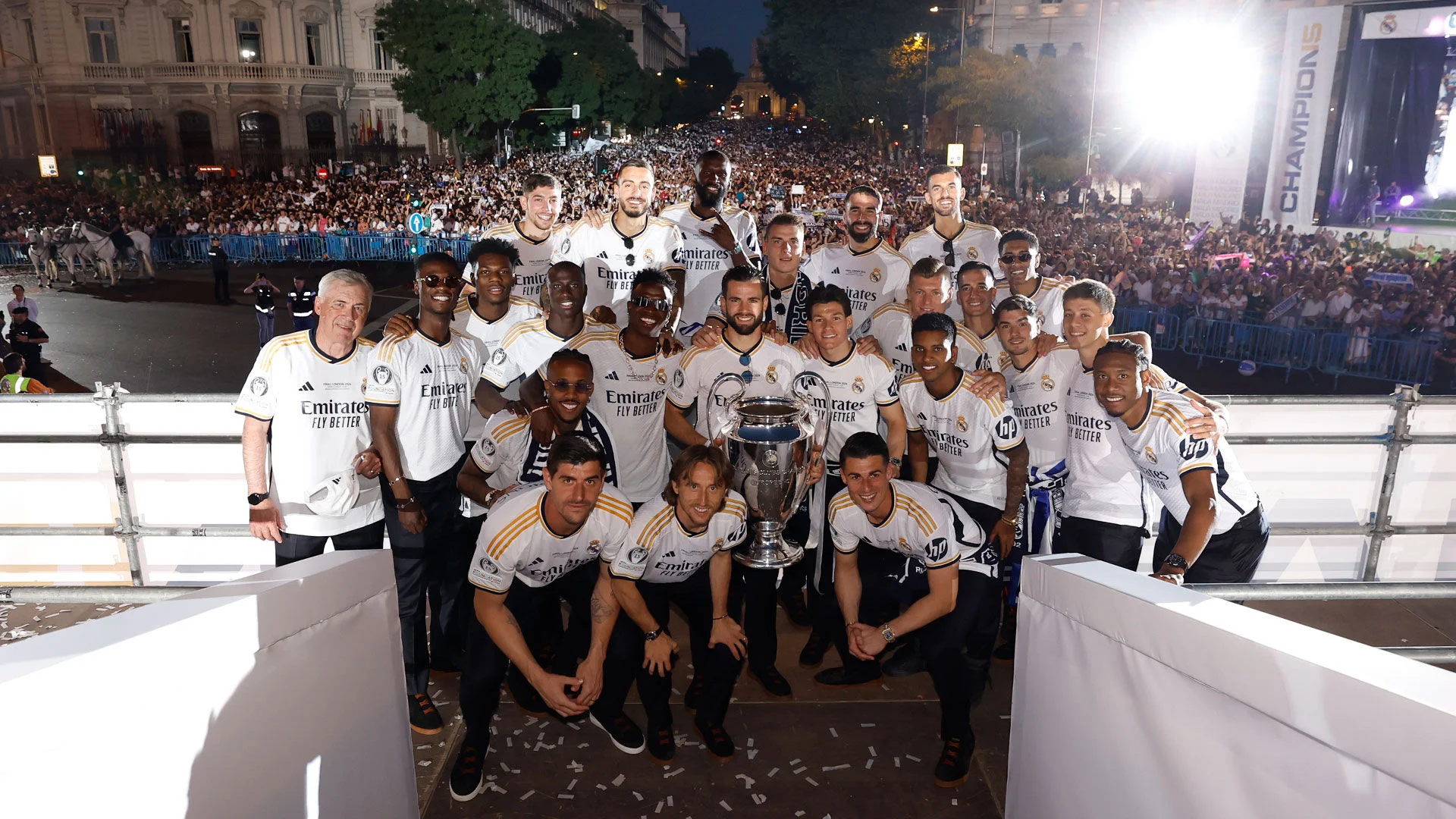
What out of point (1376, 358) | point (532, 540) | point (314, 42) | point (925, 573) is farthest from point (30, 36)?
point (925, 573)

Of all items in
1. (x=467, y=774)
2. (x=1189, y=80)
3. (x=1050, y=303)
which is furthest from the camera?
(x=1189, y=80)

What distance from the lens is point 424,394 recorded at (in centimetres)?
471

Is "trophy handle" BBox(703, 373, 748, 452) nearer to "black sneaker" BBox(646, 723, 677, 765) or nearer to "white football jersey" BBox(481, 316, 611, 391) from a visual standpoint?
"white football jersey" BBox(481, 316, 611, 391)

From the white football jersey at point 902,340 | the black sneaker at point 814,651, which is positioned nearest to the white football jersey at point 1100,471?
the white football jersey at point 902,340

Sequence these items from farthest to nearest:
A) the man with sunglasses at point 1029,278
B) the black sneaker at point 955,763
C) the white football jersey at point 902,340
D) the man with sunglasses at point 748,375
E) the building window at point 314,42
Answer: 1. the building window at point 314,42
2. the man with sunglasses at point 1029,278
3. the white football jersey at point 902,340
4. the man with sunglasses at point 748,375
5. the black sneaker at point 955,763

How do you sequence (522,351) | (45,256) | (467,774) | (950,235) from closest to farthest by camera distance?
(467,774) < (522,351) < (950,235) < (45,256)

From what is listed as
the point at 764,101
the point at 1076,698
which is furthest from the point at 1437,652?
the point at 764,101

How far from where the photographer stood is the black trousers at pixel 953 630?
170 inches

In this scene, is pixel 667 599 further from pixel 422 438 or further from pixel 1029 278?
pixel 1029 278

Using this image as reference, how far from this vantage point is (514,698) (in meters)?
4.89

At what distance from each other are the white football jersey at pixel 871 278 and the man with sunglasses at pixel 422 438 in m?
2.89

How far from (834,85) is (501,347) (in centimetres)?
5745

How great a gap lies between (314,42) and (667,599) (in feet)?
193

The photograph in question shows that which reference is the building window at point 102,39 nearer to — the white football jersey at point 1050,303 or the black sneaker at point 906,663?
the white football jersey at point 1050,303
